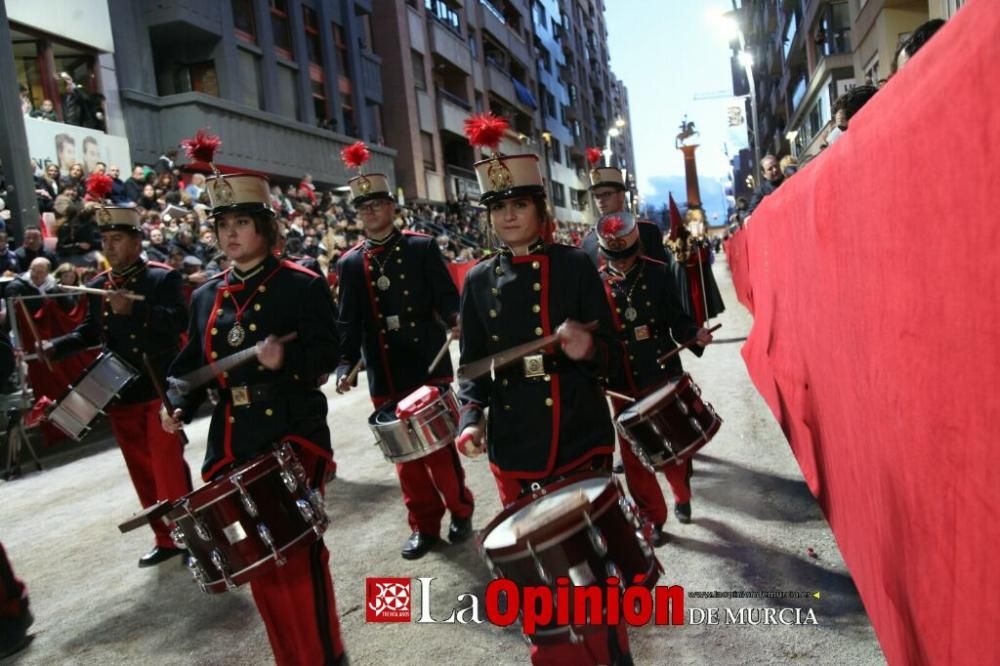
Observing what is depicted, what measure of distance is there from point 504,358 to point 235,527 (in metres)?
1.28

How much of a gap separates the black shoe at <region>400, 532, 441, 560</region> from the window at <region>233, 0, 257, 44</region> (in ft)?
80.7

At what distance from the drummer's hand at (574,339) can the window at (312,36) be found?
29065 millimetres

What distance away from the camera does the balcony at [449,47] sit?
38.4 m

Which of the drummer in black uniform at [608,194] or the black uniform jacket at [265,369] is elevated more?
the drummer in black uniform at [608,194]

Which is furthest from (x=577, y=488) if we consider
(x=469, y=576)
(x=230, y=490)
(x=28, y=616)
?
(x=28, y=616)

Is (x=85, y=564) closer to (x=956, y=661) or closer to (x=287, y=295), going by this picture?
(x=287, y=295)

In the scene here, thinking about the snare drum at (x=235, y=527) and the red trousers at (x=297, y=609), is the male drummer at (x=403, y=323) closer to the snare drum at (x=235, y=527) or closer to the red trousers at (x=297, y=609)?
the red trousers at (x=297, y=609)

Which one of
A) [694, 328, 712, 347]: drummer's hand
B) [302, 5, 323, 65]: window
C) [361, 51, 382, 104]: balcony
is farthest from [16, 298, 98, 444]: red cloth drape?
[361, 51, 382, 104]: balcony

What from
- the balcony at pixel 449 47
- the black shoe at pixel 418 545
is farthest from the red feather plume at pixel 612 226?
the balcony at pixel 449 47

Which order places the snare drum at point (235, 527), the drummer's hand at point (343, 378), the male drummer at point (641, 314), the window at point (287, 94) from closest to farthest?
1. the snare drum at point (235, 527)
2. the drummer's hand at point (343, 378)
3. the male drummer at point (641, 314)
4. the window at point (287, 94)

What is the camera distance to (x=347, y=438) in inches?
337

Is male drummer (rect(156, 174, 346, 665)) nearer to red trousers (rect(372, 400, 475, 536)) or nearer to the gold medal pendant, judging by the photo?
the gold medal pendant

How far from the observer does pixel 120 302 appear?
500 centimetres

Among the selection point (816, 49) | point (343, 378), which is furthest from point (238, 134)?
point (816, 49)
